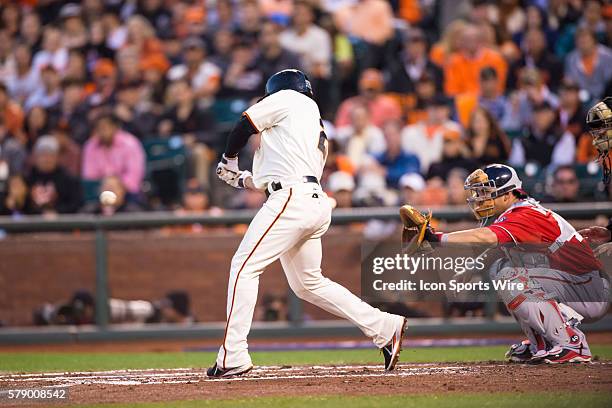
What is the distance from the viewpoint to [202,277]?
36.7 feet

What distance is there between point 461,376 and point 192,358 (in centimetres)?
320

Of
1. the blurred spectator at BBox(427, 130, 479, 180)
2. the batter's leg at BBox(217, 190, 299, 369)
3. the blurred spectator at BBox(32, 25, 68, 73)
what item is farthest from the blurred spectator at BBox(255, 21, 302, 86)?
the batter's leg at BBox(217, 190, 299, 369)

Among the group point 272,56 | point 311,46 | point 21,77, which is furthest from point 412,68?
point 21,77

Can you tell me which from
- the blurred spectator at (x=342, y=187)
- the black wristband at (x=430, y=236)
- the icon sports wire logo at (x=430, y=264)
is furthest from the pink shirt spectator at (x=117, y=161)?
the black wristband at (x=430, y=236)

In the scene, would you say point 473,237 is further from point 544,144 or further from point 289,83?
point 544,144

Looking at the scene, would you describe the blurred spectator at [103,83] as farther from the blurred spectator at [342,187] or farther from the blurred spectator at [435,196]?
the blurred spectator at [435,196]

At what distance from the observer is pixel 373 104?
1340 cm

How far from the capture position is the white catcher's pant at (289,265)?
6668 millimetres

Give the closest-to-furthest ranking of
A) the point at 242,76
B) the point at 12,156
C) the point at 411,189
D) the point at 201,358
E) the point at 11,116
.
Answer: the point at 201,358 < the point at 411,189 < the point at 12,156 < the point at 242,76 < the point at 11,116

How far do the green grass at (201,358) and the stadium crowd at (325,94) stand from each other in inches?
102

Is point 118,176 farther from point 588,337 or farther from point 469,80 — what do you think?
point 588,337

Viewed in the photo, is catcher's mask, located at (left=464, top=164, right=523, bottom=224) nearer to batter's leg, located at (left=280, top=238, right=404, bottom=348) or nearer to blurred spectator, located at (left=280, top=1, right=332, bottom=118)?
batter's leg, located at (left=280, top=238, right=404, bottom=348)

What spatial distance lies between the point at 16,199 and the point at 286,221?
6720 millimetres

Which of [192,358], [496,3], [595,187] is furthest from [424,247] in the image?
[496,3]
